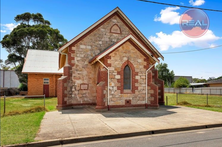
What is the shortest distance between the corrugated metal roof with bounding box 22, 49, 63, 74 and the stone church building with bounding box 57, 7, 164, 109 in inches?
487

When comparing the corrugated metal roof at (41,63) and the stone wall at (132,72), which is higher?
the corrugated metal roof at (41,63)

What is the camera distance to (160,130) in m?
8.17

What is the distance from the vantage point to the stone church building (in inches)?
553

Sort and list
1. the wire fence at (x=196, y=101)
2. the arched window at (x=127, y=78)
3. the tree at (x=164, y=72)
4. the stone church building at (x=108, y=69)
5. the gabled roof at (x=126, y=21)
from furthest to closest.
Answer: the tree at (x=164, y=72) → the wire fence at (x=196, y=101) → the gabled roof at (x=126, y=21) → the arched window at (x=127, y=78) → the stone church building at (x=108, y=69)

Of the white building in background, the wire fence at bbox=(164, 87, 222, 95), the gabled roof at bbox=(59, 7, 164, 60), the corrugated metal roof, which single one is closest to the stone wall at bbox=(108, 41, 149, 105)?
the gabled roof at bbox=(59, 7, 164, 60)

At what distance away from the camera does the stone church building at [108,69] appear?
1404 centimetres

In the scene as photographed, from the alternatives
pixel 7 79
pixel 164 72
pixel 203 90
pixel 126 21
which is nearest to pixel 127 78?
pixel 126 21

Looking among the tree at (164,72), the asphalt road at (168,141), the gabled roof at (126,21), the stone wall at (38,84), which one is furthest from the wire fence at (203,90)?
the asphalt road at (168,141)

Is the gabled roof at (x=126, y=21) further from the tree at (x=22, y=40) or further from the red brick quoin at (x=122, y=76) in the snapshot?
the tree at (x=22, y=40)

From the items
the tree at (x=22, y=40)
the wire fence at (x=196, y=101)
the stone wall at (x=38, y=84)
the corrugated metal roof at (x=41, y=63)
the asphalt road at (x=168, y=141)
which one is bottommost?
the wire fence at (x=196, y=101)

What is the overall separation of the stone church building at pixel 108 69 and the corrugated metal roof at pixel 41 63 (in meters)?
12.4

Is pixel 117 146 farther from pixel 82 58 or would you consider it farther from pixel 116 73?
pixel 82 58

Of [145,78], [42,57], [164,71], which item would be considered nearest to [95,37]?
[145,78]

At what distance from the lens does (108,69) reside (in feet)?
45.9
